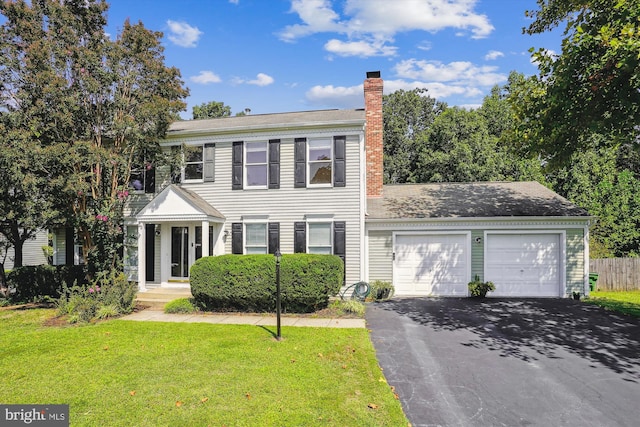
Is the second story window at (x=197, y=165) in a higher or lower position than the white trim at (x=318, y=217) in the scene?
higher

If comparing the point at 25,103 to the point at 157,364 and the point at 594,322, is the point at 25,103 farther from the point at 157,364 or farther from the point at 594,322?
the point at 594,322

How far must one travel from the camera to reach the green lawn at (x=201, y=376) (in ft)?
14.5

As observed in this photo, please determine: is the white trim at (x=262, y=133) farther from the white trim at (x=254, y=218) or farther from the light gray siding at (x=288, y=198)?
the white trim at (x=254, y=218)

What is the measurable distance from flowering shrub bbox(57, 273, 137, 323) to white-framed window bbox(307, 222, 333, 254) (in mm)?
5685

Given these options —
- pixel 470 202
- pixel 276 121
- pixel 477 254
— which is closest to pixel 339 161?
pixel 276 121

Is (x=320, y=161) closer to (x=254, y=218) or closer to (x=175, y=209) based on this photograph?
(x=254, y=218)

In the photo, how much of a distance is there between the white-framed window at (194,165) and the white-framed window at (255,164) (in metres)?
1.82

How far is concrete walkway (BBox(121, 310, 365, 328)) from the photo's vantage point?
354 inches

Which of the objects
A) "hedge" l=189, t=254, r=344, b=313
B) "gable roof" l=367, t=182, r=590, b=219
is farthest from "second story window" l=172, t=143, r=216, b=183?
"gable roof" l=367, t=182, r=590, b=219

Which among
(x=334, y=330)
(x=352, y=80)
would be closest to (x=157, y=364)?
(x=334, y=330)

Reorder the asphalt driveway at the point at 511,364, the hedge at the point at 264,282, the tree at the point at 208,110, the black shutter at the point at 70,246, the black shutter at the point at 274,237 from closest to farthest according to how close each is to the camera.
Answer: the asphalt driveway at the point at 511,364 < the hedge at the point at 264,282 < the black shutter at the point at 274,237 < the black shutter at the point at 70,246 < the tree at the point at 208,110

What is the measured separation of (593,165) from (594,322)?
55.2ft

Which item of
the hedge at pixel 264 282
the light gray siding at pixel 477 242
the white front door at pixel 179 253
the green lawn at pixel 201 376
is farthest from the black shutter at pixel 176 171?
the light gray siding at pixel 477 242

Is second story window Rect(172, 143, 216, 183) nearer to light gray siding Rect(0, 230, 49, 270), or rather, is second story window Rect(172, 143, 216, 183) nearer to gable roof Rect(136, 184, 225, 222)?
gable roof Rect(136, 184, 225, 222)
